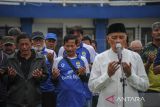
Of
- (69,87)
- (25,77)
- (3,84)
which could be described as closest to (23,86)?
(25,77)

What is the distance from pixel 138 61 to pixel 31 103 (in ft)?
6.16

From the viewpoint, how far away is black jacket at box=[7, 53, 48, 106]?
6004mm

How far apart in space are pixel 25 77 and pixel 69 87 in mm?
831

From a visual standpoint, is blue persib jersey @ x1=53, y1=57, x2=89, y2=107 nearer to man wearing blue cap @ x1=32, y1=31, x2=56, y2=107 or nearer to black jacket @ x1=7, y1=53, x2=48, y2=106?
man wearing blue cap @ x1=32, y1=31, x2=56, y2=107

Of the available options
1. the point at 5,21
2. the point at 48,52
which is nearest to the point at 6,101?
the point at 48,52

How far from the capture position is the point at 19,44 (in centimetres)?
623

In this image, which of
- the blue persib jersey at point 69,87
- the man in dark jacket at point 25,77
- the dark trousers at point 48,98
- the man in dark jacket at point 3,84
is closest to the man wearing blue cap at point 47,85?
the dark trousers at point 48,98

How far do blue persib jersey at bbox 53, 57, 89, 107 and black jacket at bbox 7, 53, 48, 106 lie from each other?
53 centimetres

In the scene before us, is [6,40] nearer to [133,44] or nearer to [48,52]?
[48,52]

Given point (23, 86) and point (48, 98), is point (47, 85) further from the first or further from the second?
point (23, 86)

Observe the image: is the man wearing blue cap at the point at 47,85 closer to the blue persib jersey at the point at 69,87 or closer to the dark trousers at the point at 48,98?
the dark trousers at the point at 48,98

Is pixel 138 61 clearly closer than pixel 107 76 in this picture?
No

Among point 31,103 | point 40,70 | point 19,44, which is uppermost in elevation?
point 19,44

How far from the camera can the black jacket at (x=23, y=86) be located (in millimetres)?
6004
